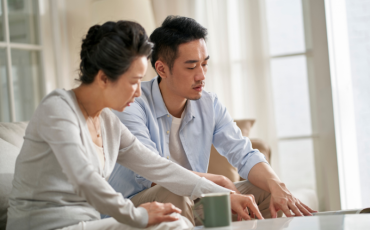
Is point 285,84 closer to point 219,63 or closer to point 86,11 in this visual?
point 219,63

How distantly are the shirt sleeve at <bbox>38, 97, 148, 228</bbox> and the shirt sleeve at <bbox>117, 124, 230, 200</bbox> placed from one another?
297 mm

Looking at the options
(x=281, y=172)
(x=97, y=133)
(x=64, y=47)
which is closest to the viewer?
(x=97, y=133)

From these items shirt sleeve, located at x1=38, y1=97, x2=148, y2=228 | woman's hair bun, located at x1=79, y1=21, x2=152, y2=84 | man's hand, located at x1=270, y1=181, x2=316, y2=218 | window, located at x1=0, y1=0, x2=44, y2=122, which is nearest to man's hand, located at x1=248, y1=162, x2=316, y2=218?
man's hand, located at x1=270, y1=181, x2=316, y2=218

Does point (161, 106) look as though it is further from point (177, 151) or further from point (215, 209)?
point (215, 209)

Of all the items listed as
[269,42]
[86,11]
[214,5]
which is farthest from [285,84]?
[86,11]

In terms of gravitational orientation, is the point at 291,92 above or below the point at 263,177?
above

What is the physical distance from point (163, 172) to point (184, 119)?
503 millimetres

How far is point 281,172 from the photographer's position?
2.68 meters

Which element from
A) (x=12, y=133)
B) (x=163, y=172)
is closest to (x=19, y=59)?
(x=12, y=133)

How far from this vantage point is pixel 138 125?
1.53m

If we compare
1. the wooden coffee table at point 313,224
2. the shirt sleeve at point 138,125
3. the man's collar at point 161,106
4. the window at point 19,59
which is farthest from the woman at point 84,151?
the window at point 19,59

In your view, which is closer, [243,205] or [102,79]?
[102,79]

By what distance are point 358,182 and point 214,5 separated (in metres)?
1.61

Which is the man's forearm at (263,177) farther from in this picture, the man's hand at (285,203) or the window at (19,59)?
the window at (19,59)
